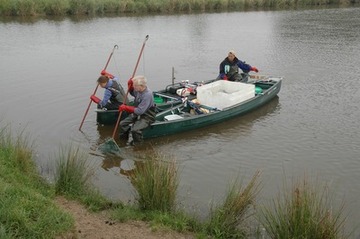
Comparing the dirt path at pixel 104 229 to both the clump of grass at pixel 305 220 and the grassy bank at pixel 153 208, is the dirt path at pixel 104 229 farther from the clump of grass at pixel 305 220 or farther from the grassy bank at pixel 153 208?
the clump of grass at pixel 305 220

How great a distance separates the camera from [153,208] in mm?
6434

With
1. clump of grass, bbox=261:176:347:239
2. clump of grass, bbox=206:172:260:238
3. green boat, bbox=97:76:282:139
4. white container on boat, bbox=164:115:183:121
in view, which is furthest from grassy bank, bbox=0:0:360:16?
clump of grass, bbox=261:176:347:239

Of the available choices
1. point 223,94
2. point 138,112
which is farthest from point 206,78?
point 138,112

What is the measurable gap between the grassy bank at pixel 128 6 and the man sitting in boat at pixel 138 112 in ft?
76.6

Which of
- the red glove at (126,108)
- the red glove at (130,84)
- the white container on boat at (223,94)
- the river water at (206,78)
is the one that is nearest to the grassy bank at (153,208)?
the river water at (206,78)

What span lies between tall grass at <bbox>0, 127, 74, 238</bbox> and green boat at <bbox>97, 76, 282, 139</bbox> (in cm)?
355

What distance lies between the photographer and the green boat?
10586 millimetres

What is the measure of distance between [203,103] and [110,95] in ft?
8.92

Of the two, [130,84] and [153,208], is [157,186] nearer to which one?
[153,208]

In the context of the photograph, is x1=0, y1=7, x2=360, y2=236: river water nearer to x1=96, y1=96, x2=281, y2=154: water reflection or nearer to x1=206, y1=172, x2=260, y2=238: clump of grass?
x1=96, y1=96, x2=281, y2=154: water reflection

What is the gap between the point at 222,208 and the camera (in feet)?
20.2


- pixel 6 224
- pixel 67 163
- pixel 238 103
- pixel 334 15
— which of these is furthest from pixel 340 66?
pixel 334 15

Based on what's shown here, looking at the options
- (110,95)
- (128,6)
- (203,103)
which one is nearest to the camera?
(110,95)

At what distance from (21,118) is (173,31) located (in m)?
16.9
